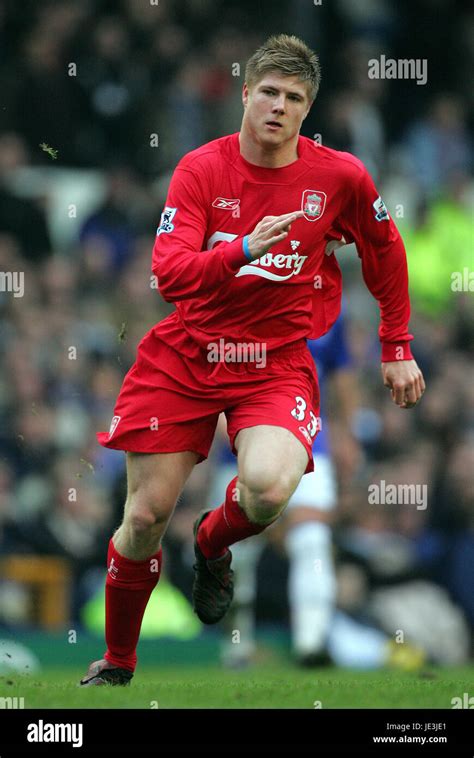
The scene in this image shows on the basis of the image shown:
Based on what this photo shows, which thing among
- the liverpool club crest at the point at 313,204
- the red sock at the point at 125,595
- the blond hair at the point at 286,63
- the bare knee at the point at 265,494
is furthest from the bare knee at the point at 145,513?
the blond hair at the point at 286,63

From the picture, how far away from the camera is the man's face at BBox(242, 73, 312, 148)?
5.85 meters

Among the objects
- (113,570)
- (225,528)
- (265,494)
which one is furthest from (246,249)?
(113,570)

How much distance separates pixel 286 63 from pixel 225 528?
6.10 ft

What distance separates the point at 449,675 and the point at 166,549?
231 cm

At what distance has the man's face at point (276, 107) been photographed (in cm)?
585

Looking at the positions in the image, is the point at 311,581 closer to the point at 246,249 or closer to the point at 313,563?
the point at 313,563

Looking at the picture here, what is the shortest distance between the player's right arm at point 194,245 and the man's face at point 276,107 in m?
0.32

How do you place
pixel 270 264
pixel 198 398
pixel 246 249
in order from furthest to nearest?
pixel 198 398 < pixel 270 264 < pixel 246 249

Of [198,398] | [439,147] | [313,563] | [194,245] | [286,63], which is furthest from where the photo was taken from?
[439,147]

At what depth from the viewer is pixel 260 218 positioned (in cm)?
596

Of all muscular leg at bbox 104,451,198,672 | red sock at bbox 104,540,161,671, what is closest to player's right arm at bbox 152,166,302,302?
muscular leg at bbox 104,451,198,672
